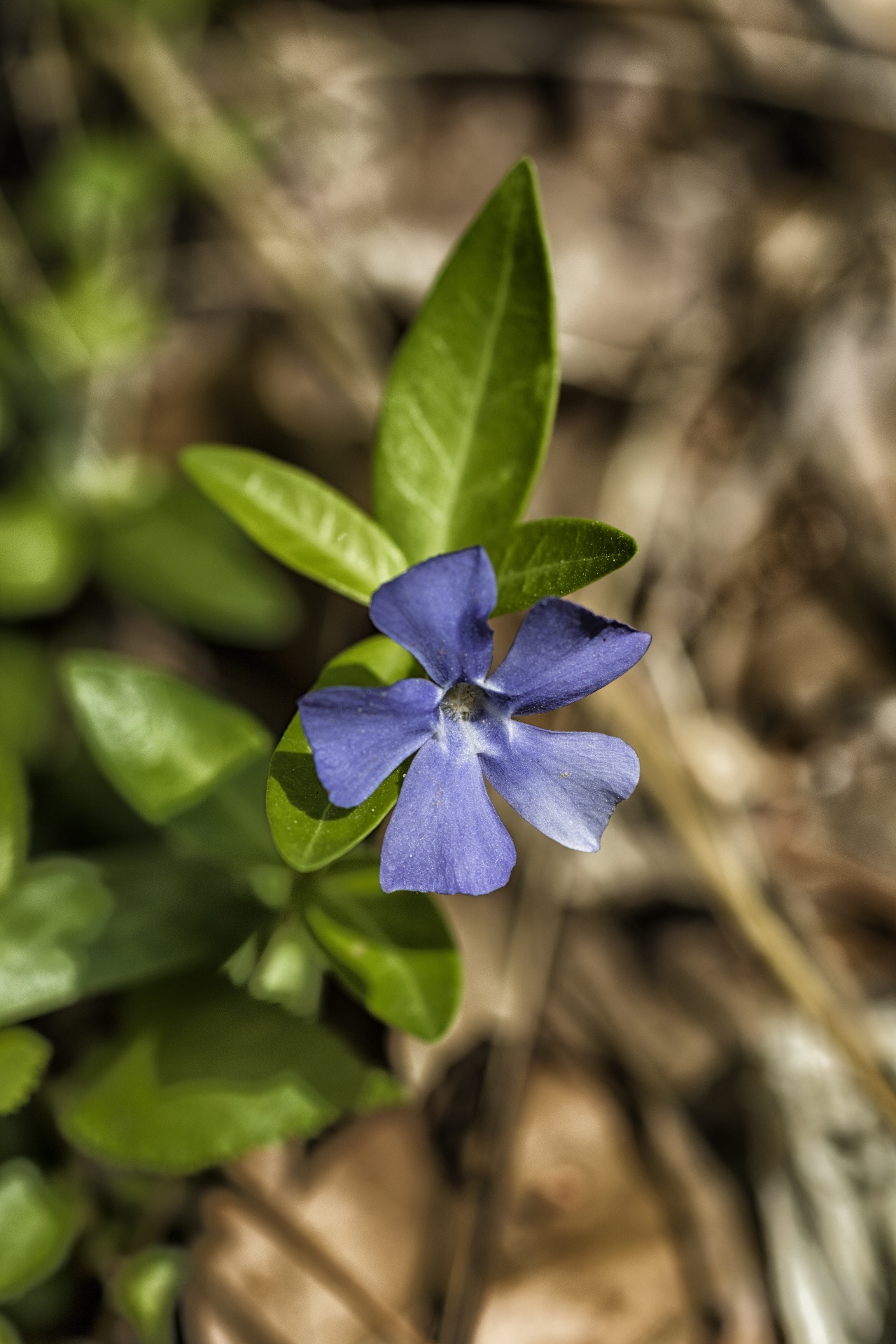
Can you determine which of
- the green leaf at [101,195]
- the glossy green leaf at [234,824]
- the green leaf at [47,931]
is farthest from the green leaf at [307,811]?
the green leaf at [101,195]

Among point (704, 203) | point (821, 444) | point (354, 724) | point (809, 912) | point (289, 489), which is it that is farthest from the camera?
point (704, 203)

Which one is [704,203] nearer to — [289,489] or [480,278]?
[480,278]

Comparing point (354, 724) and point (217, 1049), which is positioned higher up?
point (354, 724)

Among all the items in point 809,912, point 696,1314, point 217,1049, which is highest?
point 809,912

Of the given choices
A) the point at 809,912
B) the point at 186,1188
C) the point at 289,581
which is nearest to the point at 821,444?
the point at 809,912

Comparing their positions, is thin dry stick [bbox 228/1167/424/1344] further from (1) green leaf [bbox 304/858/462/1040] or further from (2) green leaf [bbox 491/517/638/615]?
(2) green leaf [bbox 491/517/638/615]

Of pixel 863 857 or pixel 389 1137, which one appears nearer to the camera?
pixel 389 1137
